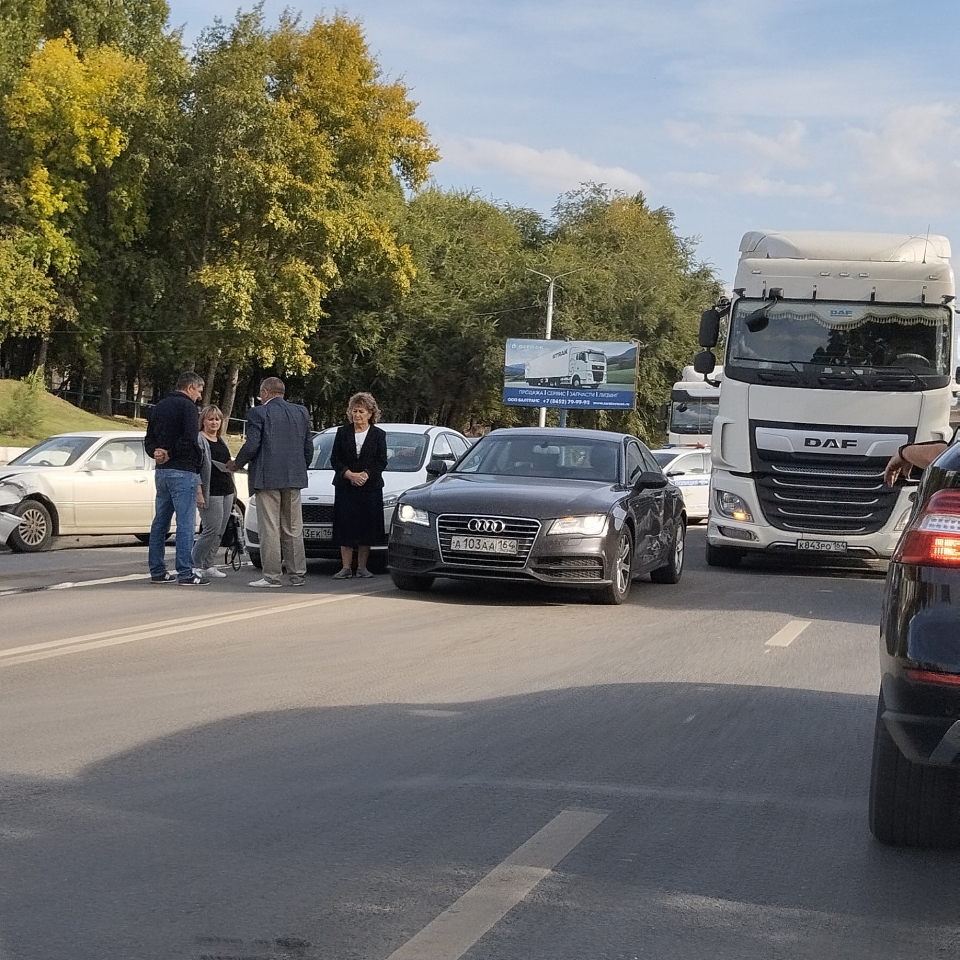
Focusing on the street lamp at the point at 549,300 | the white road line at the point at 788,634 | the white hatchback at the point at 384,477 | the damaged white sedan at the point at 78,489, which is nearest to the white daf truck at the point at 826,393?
the white hatchback at the point at 384,477

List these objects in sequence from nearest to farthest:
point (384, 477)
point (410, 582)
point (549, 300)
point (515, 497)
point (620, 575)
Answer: point (515, 497), point (620, 575), point (410, 582), point (384, 477), point (549, 300)

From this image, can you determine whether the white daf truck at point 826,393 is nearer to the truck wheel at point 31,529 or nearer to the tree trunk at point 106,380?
the truck wheel at point 31,529

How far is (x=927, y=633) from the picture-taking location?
4.56m

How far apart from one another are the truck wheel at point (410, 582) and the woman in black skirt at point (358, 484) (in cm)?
135

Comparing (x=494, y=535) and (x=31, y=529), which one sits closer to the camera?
(x=494, y=535)

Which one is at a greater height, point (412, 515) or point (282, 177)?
point (282, 177)

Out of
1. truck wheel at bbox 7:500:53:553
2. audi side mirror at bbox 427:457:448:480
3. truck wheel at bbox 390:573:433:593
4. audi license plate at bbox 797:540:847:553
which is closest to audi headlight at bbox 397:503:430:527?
truck wheel at bbox 390:573:433:593

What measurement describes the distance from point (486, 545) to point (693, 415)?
33.3 meters

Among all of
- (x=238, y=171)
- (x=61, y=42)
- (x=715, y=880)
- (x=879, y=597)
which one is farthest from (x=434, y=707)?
(x=61, y=42)

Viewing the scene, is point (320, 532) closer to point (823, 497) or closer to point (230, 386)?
point (823, 497)

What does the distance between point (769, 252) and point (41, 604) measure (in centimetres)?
932

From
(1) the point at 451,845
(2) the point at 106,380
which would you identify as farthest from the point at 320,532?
(2) the point at 106,380

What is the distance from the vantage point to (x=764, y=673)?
9.41 metres

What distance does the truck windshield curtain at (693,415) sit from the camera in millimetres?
45562
